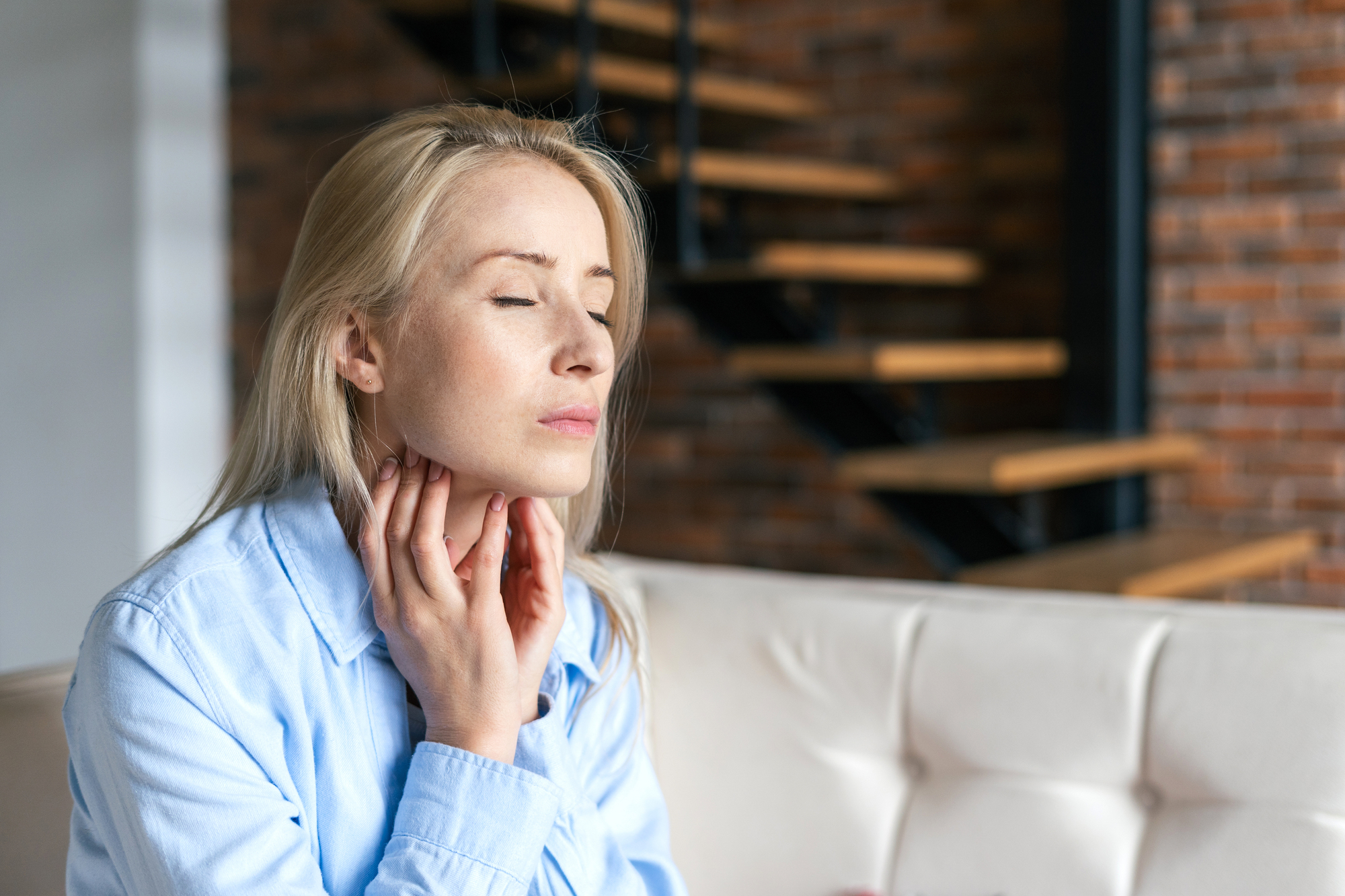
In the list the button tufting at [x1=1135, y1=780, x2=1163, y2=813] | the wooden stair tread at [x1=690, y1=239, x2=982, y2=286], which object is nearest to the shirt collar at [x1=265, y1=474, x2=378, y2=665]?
the button tufting at [x1=1135, y1=780, x2=1163, y2=813]

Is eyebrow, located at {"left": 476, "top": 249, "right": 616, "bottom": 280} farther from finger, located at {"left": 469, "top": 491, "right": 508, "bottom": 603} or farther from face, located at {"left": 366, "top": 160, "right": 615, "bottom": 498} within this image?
finger, located at {"left": 469, "top": 491, "right": 508, "bottom": 603}

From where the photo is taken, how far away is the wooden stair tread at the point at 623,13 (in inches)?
99.5

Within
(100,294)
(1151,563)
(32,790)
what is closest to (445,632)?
(32,790)

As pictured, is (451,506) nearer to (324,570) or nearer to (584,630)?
(324,570)

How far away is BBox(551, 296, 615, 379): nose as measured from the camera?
103 centimetres

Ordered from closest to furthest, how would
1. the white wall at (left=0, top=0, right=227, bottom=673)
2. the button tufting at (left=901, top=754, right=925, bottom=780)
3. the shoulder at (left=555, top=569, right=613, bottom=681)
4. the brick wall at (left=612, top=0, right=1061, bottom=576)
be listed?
the shoulder at (left=555, top=569, right=613, bottom=681) → the button tufting at (left=901, top=754, right=925, bottom=780) → the brick wall at (left=612, top=0, right=1061, bottom=576) → the white wall at (left=0, top=0, right=227, bottom=673)

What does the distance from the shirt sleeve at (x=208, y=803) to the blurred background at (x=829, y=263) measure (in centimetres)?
123

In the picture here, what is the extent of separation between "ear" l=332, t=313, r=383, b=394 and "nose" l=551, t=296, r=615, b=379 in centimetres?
15

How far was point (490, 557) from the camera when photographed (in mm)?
1028

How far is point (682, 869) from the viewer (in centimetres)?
145

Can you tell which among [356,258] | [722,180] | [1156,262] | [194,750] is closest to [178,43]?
[722,180]

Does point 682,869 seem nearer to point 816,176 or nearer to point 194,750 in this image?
point 194,750

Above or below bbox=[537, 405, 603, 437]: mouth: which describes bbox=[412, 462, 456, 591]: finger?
below

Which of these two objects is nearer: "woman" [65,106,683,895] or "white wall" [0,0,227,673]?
"woman" [65,106,683,895]
